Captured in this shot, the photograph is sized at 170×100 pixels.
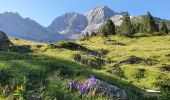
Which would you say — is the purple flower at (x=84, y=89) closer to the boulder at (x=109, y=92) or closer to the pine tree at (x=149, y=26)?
the boulder at (x=109, y=92)

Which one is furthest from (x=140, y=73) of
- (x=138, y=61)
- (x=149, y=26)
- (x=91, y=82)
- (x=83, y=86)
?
(x=149, y=26)

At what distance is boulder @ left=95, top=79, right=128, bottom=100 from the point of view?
17750 millimetres

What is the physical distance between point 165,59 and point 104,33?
76089mm

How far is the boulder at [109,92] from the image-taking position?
1775cm

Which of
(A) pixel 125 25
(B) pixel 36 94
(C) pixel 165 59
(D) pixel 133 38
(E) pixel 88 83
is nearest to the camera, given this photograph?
(B) pixel 36 94

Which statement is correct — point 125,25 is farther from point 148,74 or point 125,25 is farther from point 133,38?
point 148,74

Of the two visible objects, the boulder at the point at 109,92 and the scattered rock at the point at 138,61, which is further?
the scattered rock at the point at 138,61

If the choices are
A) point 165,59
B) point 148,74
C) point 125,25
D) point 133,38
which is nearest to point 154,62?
point 165,59

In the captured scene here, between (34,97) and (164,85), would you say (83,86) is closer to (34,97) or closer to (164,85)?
(34,97)

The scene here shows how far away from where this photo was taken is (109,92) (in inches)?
722

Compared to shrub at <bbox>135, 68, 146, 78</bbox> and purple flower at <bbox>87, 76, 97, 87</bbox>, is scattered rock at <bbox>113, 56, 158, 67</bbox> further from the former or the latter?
purple flower at <bbox>87, 76, 97, 87</bbox>

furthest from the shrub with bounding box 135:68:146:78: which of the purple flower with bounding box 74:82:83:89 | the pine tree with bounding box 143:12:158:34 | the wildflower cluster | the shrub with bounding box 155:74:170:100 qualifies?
the pine tree with bounding box 143:12:158:34

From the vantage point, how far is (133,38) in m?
120

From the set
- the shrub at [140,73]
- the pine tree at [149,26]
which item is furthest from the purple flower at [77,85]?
the pine tree at [149,26]
